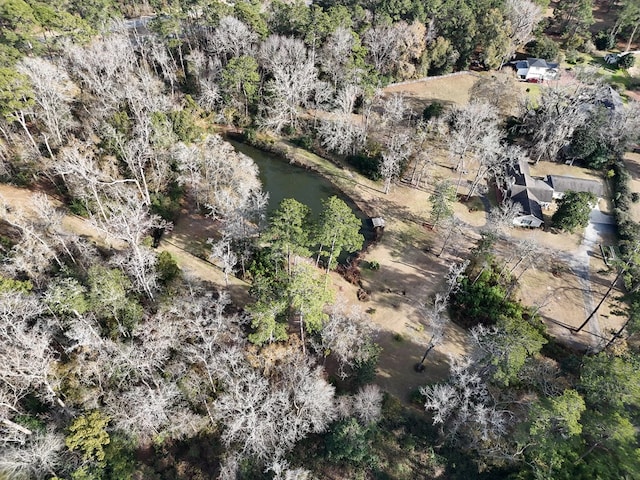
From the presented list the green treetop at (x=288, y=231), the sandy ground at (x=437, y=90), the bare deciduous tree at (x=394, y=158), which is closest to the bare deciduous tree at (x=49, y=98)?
the green treetop at (x=288, y=231)

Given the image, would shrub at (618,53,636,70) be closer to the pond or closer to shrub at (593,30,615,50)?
shrub at (593,30,615,50)

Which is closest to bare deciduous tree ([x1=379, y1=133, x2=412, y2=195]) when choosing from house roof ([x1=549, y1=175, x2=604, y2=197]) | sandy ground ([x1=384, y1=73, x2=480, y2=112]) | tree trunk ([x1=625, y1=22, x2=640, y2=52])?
sandy ground ([x1=384, y1=73, x2=480, y2=112])

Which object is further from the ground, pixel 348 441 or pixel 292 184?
pixel 292 184

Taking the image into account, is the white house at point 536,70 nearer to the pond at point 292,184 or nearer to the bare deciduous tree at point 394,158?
the bare deciduous tree at point 394,158

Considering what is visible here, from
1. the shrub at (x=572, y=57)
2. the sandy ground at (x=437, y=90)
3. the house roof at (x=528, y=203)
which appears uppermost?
the shrub at (x=572, y=57)

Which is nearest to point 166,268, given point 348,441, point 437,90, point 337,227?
point 337,227

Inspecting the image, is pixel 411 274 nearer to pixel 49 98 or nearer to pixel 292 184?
pixel 292 184

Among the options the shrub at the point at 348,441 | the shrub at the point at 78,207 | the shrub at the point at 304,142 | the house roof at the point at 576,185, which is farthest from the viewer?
the shrub at the point at 304,142
